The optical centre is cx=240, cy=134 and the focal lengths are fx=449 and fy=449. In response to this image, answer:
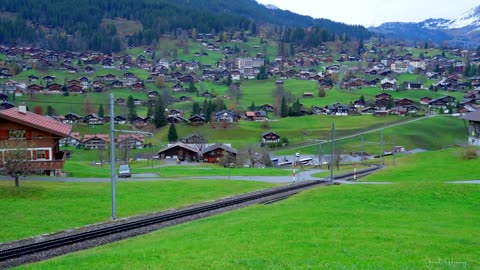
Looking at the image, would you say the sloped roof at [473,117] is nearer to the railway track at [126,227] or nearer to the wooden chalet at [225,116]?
the railway track at [126,227]

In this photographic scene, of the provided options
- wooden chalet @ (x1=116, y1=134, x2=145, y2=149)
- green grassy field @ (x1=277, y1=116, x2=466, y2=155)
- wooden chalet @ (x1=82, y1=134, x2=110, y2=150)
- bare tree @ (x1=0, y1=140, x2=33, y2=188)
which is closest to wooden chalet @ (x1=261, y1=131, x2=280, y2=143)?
green grassy field @ (x1=277, y1=116, x2=466, y2=155)

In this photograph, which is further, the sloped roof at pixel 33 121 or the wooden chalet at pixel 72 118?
the wooden chalet at pixel 72 118

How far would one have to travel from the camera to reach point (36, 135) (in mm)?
46688

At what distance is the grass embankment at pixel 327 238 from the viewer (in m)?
15.3

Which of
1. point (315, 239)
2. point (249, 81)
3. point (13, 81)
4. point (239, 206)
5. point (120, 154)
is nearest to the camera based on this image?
point (315, 239)

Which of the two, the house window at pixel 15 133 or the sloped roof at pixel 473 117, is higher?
the sloped roof at pixel 473 117

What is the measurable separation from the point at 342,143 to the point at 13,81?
111 meters

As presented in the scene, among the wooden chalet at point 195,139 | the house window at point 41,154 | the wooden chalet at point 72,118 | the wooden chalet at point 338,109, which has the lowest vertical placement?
the wooden chalet at point 195,139

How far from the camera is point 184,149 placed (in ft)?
293

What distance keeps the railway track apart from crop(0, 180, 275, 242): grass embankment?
214cm

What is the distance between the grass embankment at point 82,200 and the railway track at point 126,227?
2.14m

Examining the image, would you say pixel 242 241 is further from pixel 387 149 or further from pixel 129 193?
pixel 387 149

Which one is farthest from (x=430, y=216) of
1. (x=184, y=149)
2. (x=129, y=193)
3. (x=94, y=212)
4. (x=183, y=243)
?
(x=184, y=149)

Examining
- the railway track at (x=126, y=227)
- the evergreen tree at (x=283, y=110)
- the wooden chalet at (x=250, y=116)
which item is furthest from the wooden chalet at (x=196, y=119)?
the railway track at (x=126, y=227)
